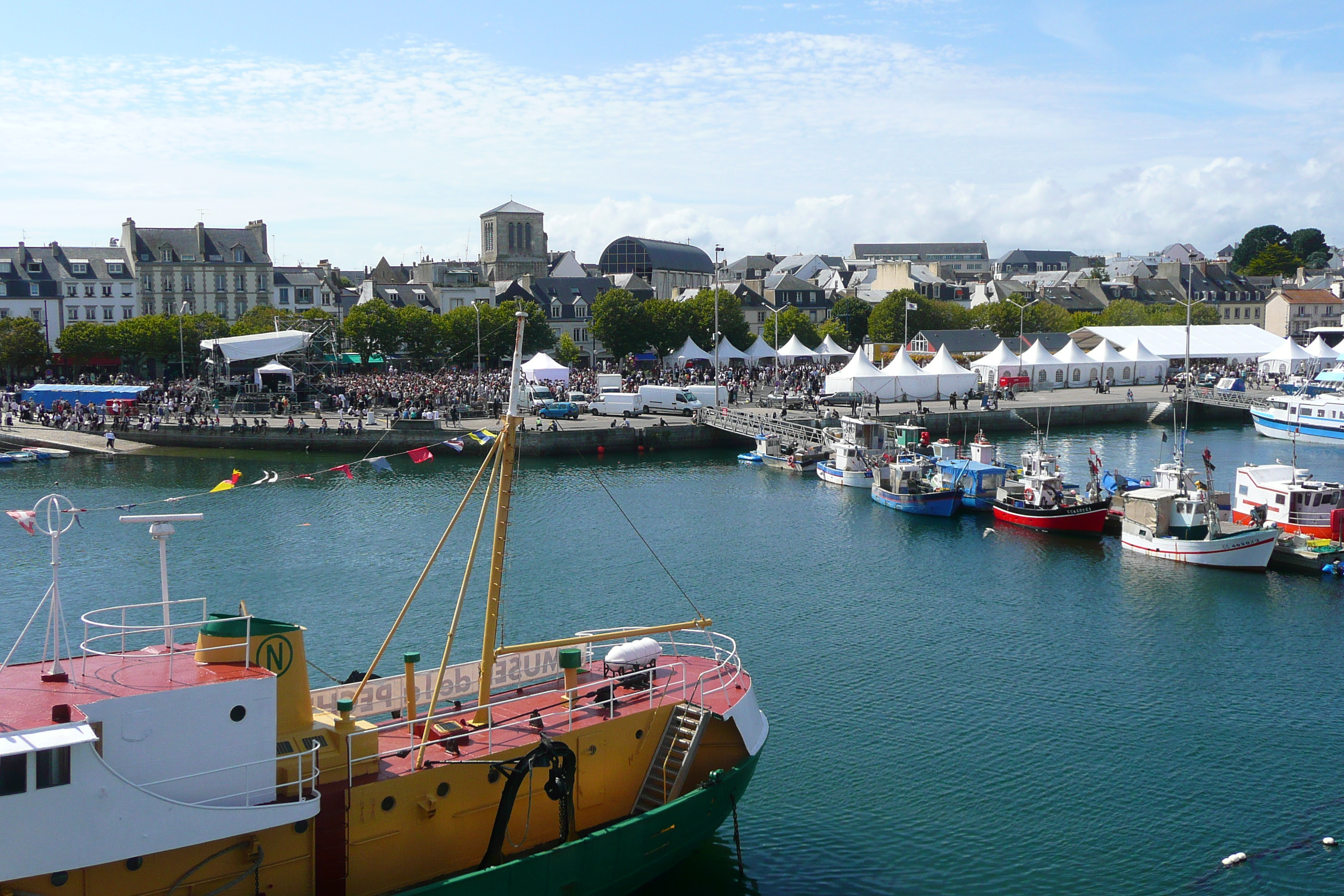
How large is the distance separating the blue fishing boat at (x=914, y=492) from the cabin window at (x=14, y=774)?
36.5 meters

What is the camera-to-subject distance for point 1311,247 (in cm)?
19325

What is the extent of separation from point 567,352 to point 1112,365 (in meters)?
43.4

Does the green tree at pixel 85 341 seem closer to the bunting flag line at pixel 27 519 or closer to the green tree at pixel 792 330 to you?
the green tree at pixel 792 330

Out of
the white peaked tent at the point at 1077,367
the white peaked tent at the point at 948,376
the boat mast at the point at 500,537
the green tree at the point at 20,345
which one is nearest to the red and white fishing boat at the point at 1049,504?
the boat mast at the point at 500,537

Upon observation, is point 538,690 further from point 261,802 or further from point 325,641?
point 325,641

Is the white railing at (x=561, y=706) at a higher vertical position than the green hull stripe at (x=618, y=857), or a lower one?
higher

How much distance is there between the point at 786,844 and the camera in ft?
56.6

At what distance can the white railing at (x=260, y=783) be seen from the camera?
462 inches

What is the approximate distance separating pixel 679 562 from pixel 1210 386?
2582 inches

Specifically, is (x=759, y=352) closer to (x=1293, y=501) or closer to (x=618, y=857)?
(x=1293, y=501)

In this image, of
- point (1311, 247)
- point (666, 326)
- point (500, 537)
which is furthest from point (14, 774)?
point (1311, 247)

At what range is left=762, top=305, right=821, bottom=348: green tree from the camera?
101 metres

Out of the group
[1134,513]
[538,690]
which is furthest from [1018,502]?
[538,690]

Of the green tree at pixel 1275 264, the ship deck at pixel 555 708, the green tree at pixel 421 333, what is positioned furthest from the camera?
the green tree at pixel 1275 264
